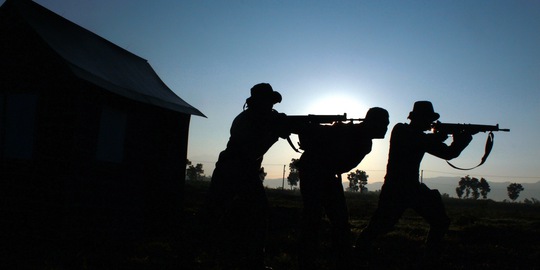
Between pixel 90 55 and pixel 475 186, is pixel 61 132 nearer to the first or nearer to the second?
pixel 90 55

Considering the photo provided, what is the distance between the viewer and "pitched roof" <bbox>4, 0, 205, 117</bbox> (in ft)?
26.6

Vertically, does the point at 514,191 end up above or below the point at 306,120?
above

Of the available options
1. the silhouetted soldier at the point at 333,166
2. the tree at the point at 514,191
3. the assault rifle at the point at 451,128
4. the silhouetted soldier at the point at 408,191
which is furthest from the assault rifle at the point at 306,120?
the tree at the point at 514,191

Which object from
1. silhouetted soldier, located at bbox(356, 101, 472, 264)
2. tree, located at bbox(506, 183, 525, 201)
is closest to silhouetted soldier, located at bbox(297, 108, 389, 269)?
silhouetted soldier, located at bbox(356, 101, 472, 264)

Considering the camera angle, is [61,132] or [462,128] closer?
[462,128]

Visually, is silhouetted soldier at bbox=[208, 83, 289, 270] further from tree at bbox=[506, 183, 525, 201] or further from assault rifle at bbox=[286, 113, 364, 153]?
tree at bbox=[506, 183, 525, 201]

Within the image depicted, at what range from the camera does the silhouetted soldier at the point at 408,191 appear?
4578mm

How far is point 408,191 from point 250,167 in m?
1.88

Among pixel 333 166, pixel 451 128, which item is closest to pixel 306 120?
pixel 333 166

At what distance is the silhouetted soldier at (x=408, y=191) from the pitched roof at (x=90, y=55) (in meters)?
5.75

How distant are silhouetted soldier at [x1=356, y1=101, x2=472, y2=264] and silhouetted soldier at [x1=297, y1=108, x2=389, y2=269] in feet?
0.87

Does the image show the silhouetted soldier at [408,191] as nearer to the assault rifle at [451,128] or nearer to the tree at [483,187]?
the assault rifle at [451,128]

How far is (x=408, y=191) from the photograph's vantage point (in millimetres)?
4633

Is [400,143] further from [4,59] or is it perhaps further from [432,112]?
[4,59]
